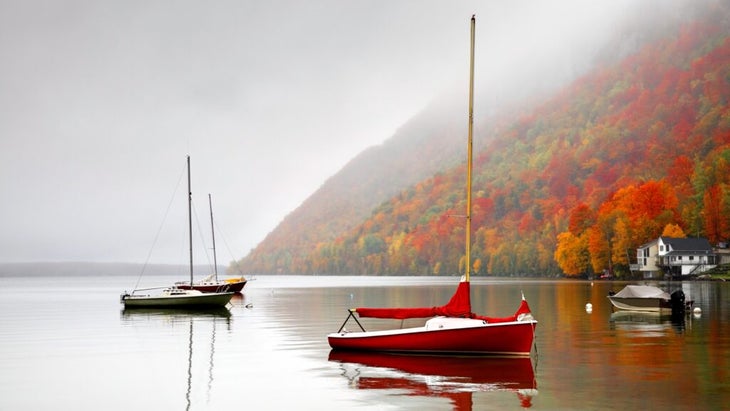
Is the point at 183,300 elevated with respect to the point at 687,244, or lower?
lower

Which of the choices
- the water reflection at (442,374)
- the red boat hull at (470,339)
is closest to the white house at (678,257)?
the red boat hull at (470,339)

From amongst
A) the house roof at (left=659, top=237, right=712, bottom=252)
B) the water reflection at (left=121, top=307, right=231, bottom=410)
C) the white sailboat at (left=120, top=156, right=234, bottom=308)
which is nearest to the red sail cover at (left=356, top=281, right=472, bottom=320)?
the water reflection at (left=121, top=307, right=231, bottom=410)

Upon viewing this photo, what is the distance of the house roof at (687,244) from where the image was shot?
157 metres

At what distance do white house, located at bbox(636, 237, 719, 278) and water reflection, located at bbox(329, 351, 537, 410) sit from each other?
133m

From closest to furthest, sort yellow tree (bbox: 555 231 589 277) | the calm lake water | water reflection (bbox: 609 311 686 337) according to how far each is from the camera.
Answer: the calm lake water < water reflection (bbox: 609 311 686 337) < yellow tree (bbox: 555 231 589 277)

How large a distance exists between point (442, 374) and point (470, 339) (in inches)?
162

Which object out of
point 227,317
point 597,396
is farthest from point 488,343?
point 227,317

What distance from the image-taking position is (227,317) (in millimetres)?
64438

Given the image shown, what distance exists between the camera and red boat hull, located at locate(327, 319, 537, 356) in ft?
104

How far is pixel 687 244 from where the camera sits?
519 ft

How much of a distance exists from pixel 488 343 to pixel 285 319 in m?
31.9

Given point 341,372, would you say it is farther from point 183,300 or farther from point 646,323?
point 183,300

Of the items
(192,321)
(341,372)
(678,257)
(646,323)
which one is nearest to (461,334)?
(341,372)

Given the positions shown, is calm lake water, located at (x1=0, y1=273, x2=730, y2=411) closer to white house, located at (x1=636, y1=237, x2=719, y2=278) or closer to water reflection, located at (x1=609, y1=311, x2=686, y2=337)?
water reflection, located at (x1=609, y1=311, x2=686, y2=337)
